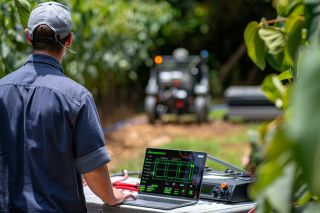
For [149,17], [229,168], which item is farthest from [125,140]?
[229,168]

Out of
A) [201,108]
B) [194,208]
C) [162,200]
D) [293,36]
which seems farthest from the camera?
[201,108]

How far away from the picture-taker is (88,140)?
2.36m

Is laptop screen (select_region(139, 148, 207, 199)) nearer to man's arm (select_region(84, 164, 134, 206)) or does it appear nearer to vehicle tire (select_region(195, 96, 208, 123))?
man's arm (select_region(84, 164, 134, 206))

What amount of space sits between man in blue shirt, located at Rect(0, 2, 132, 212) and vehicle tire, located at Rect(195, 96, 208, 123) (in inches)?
460

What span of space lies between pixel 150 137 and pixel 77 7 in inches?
174

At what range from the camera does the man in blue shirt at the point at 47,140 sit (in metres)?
2.33

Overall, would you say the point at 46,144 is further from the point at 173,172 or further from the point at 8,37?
the point at 8,37

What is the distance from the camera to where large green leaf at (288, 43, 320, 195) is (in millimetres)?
977

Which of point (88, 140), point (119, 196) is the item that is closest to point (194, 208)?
point (119, 196)

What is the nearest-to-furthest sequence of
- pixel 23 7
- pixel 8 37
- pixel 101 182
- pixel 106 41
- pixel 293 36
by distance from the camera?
pixel 293 36
pixel 101 182
pixel 23 7
pixel 8 37
pixel 106 41

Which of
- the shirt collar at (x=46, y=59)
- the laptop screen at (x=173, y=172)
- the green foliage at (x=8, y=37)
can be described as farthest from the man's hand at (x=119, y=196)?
the green foliage at (x=8, y=37)

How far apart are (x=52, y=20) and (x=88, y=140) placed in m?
0.46

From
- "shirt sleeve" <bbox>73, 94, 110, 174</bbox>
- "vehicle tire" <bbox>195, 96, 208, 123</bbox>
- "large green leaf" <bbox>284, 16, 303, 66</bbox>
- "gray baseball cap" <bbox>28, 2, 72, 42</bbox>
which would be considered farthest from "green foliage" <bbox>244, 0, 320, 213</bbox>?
"vehicle tire" <bbox>195, 96, 208, 123</bbox>

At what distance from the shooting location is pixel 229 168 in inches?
121
